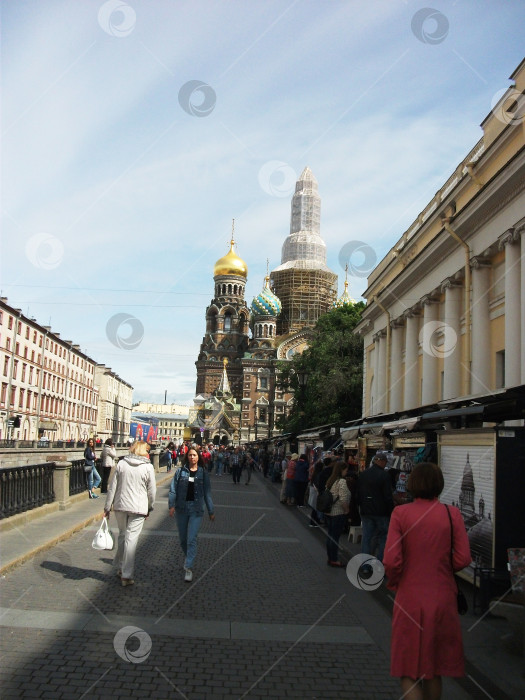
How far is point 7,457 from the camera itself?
33656mm

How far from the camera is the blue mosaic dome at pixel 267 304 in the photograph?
10206cm

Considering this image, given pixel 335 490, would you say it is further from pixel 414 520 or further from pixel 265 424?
pixel 265 424

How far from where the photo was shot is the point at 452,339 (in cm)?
2127

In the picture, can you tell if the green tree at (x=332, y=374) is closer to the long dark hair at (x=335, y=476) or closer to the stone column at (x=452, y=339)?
the stone column at (x=452, y=339)

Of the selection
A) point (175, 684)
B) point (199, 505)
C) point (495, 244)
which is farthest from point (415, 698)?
point (495, 244)

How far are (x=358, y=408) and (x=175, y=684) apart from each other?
124 ft

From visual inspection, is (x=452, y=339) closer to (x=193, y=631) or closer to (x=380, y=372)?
(x=380, y=372)

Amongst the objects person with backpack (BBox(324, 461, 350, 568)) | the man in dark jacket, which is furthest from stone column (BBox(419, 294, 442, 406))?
the man in dark jacket

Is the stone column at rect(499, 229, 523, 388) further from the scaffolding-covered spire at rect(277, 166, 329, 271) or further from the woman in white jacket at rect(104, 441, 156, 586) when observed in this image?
the scaffolding-covered spire at rect(277, 166, 329, 271)

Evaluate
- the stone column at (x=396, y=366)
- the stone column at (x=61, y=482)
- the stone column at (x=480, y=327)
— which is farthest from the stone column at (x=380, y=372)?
the stone column at (x=61, y=482)

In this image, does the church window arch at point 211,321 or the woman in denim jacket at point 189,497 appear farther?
the church window arch at point 211,321

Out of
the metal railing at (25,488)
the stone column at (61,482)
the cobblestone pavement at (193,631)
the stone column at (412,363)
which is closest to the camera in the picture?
the cobblestone pavement at (193,631)

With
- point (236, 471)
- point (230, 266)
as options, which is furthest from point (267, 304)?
point (236, 471)

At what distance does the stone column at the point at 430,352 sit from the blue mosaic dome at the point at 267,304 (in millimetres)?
78003
